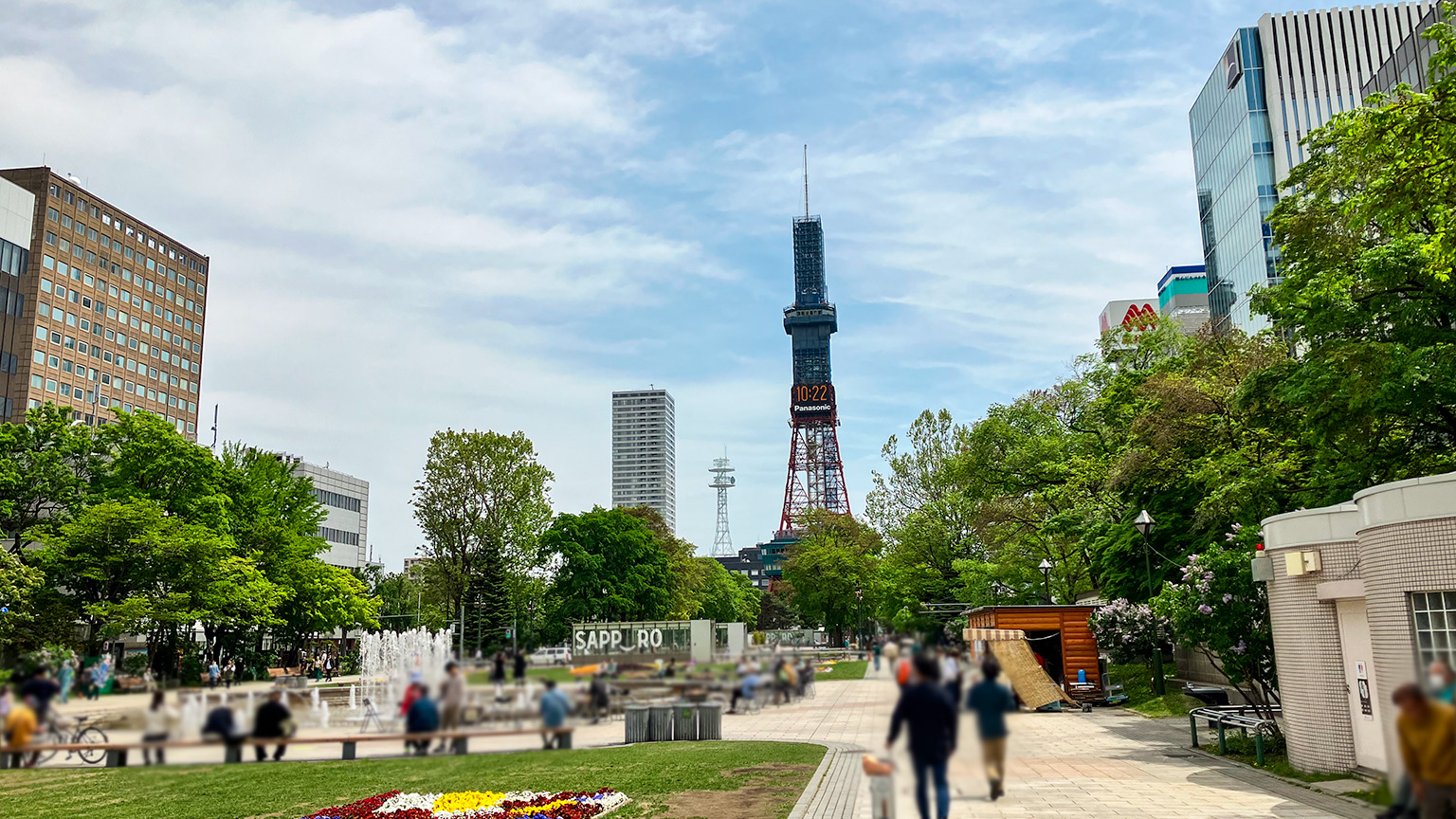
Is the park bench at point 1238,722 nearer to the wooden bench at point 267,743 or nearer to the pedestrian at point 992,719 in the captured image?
the pedestrian at point 992,719

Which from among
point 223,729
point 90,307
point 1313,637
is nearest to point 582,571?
point 223,729

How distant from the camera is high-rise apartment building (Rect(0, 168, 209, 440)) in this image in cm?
12862

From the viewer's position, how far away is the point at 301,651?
8.38m

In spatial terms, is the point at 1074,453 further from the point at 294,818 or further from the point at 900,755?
the point at 900,755

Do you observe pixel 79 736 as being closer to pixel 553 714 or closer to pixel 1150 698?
A: pixel 553 714

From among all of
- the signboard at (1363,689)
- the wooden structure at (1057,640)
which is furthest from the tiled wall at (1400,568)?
the signboard at (1363,689)

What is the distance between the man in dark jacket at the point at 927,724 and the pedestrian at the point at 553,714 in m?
1.75

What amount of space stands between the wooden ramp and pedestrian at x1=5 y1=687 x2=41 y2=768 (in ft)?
15.3

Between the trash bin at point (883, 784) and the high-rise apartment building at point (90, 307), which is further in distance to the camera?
the high-rise apartment building at point (90, 307)

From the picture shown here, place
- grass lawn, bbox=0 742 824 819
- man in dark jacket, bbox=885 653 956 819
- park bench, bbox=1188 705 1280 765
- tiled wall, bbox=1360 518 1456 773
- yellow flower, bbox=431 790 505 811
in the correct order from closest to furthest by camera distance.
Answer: man in dark jacket, bbox=885 653 956 819 < tiled wall, bbox=1360 518 1456 773 < yellow flower, bbox=431 790 505 811 < park bench, bbox=1188 705 1280 765 < grass lawn, bbox=0 742 824 819

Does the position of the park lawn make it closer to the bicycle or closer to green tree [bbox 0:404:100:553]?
the bicycle

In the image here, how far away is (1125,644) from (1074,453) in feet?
60.1

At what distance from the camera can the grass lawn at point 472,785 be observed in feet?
92.0

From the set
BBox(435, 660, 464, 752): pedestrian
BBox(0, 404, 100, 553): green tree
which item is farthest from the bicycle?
BBox(0, 404, 100, 553): green tree
